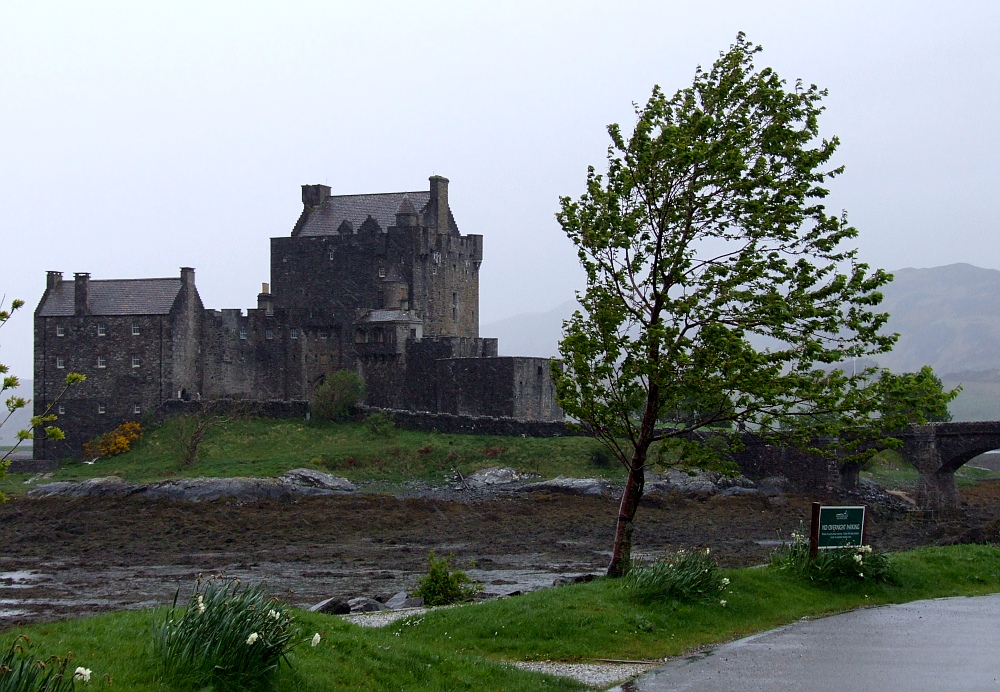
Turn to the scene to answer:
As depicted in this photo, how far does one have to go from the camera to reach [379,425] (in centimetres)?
6078

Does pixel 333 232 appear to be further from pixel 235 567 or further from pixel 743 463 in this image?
pixel 235 567

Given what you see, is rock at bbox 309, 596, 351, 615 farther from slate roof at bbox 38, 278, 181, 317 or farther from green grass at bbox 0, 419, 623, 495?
slate roof at bbox 38, 278, 181, 317

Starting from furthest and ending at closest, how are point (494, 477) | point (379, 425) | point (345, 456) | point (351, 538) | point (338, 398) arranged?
point (338, 398), point (379, 425), point (345, 456), point (494, 477), point (351, 538)

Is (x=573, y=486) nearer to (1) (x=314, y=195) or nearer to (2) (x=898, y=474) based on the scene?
(2) (x=898, y=474)

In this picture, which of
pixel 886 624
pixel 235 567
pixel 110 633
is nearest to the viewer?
pixel 110 633

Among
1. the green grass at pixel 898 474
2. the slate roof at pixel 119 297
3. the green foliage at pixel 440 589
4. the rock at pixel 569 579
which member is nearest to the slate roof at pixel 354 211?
the slate roof at pixel 119 297

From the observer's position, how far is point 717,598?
18672 mm

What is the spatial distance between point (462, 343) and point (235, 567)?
107 ft

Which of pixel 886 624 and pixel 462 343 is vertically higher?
pixel 462 343

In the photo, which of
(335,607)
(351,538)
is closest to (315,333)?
(351,538)

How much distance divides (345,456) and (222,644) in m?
44.2

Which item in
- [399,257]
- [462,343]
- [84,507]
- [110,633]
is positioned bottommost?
[84,507]

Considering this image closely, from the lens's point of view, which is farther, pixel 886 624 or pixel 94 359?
pixel 94 359

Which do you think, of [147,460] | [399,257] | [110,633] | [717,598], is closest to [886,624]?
[717,598]
